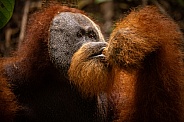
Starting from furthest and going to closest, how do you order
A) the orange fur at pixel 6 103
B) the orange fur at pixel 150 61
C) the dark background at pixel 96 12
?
1. the dark background at pixel 96 12
2. the orange fur at pixel 6 103
3. the orange fur at pixel 150 61

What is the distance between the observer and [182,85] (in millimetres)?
2678

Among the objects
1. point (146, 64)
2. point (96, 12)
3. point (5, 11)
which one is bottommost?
point (96, 12)

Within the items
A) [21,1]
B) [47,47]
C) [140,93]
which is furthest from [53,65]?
[21,1]

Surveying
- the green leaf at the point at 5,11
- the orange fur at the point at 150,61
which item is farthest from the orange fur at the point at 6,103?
the orange fur at the point at 150,61

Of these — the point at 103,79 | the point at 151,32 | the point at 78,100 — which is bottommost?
the point at 78,100

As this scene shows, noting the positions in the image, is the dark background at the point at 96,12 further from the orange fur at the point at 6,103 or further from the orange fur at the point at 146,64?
the orange fur at the point at 146,64

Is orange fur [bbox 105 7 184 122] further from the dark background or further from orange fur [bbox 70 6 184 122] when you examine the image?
the dark background

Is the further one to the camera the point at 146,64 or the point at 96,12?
the point at 96,12

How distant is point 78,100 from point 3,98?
18.4 inches

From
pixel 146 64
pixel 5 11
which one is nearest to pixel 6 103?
pixel 5 11

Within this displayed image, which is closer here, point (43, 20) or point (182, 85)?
point (182, 85)

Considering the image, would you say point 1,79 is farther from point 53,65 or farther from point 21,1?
point 21,1

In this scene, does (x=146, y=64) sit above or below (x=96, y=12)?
above

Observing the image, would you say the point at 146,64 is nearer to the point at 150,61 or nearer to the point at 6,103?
the point at 150,61
